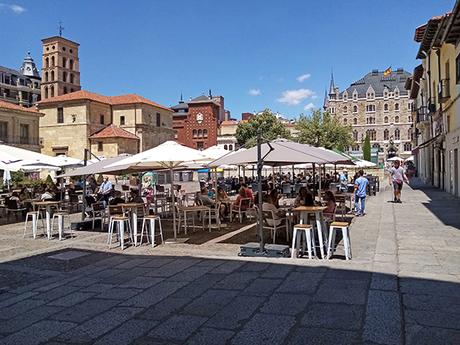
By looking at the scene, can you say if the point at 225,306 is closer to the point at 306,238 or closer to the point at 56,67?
the point at 306,238

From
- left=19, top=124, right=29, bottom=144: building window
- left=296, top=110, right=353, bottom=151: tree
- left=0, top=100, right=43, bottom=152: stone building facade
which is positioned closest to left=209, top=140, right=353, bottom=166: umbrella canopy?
left=0, top=100, right=43, bottom=152: stone building facade

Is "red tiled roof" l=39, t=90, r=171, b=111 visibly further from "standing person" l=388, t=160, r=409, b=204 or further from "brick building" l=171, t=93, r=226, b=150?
"standing person" l=388, t=160, r=409, b=204

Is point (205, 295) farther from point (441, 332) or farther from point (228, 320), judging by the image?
point (441, 332)

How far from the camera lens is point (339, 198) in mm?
12578

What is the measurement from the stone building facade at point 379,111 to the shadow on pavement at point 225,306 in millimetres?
89868

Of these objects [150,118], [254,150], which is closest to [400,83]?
[150,118]

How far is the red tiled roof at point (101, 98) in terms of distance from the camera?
50875 mm

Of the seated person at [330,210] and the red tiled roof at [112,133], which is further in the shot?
the red tiled roof at [112,133]

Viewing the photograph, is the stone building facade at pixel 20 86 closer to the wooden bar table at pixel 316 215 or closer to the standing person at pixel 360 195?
the standing person at pixel 360 195

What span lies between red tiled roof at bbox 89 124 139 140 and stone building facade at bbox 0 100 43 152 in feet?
27.1

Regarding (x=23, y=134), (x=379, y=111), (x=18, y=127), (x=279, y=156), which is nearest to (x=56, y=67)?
(x=23, y=134)

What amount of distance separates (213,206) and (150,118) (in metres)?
47.8

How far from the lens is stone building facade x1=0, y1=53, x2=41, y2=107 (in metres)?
93.1

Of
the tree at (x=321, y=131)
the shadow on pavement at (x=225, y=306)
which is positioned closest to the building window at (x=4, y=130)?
the tree at (x=321, y=131)
